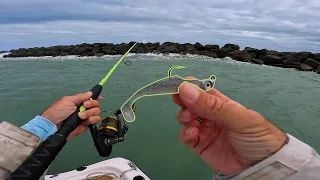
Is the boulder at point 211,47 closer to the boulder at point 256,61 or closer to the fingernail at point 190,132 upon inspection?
the boulder at point 256,61

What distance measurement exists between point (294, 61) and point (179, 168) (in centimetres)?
2306

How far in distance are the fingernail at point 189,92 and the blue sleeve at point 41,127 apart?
4.23 feet

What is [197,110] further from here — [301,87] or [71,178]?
[301,87]

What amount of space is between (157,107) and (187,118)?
24.8ft

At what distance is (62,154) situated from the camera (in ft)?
20.7

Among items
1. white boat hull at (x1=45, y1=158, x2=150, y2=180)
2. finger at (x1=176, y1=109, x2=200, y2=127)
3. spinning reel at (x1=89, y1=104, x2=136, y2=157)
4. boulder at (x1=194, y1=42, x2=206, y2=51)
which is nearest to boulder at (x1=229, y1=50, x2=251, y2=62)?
boulder at (x1=194, y1=42, x2=206, y2=51)

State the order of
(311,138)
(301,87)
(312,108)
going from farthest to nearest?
(301,87), (312,108), (311,138)

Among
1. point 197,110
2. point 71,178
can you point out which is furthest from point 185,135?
point 71,178

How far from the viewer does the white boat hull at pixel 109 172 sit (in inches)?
163

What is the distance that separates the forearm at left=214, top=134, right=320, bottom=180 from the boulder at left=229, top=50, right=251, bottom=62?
26606mm

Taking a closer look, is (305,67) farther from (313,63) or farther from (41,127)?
(41,127)

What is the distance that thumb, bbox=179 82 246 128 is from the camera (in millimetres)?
1688

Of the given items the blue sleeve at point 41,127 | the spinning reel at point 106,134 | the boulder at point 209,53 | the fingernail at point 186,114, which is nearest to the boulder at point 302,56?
the boulder at point 209,53

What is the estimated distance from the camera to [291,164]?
1.40 meters
